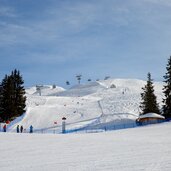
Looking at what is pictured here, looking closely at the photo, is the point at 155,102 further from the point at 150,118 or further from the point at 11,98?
the point at 11,98

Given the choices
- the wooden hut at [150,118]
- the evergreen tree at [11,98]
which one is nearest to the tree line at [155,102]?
the wooden hut at [150,118]

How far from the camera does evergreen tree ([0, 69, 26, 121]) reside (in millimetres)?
63500

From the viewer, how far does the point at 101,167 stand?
39.4 ft

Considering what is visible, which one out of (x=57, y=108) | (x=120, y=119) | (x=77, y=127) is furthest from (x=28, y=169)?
(x=57, y=108)

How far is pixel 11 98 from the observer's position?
64.6 m

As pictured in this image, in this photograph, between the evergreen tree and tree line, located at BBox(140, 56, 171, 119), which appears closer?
tree line, located at BBox(140, 56, 171, 119)

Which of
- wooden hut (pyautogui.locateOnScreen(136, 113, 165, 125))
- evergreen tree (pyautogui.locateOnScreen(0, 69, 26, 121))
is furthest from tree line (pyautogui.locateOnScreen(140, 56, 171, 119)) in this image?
evergreen tree (pyautogui.locateOnScreen(0, 69, 26, 121))

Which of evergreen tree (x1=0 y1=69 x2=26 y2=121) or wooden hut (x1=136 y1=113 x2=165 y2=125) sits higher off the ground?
evergreen tree (x1=0 y1=69 x2=26 y2=121)

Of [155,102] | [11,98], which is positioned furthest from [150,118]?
[11,98]

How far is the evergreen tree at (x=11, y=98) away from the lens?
208ft

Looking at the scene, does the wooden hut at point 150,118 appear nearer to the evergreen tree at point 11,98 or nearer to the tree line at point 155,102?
the tree line at point 155,102

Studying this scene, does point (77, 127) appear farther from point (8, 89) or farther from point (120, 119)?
point (8, 89)

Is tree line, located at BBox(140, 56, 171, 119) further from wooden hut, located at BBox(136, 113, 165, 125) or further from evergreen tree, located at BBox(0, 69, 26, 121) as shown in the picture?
evergreen tree, located at BBox(0, 69, 26, 121)

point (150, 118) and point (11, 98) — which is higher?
point (11, 98)
